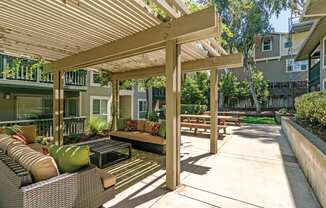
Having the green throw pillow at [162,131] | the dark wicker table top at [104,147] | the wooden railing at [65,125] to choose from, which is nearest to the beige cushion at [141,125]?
the green throw pillow at [162,131]

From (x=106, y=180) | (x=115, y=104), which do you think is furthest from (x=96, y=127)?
(x=106, y=180)

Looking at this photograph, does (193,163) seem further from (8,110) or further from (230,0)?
(230,0)

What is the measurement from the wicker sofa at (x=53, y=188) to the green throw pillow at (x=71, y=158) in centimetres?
12

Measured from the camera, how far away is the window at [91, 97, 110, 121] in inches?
549

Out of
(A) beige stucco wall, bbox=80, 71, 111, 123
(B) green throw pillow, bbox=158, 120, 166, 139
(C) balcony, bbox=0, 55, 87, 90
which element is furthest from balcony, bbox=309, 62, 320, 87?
(C) balcony, bbox=0, 55, 87, 90

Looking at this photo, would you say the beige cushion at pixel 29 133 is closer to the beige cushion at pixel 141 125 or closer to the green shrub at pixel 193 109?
the beige cushion at pixel 141 125

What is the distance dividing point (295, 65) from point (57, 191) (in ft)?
86.1

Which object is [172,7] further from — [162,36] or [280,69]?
[280,69]

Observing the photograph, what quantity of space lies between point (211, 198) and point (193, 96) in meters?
17.2

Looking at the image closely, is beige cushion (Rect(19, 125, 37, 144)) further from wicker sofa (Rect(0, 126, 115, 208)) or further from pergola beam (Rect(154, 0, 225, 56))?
pergola beam (Rect(154, 0, 225, 56))

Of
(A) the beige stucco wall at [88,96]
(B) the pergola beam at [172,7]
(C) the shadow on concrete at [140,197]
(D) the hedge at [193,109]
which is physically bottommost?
(C) the shadow on concrete at [140,197]

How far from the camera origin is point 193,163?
228 inches

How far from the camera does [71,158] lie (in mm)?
3074

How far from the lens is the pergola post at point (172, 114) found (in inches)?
163
